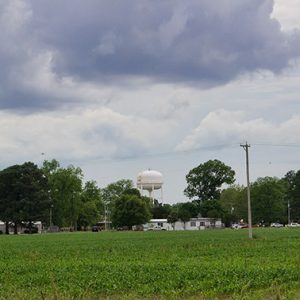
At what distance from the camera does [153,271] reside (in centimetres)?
2394

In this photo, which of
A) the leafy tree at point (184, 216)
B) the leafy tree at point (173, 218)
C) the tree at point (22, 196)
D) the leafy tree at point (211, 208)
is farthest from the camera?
the leafy tree at point (211, 208)

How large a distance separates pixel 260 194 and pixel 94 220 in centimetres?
4683

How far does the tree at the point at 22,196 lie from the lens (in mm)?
135500

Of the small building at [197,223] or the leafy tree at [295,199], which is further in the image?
the leafy tree at [295,199]

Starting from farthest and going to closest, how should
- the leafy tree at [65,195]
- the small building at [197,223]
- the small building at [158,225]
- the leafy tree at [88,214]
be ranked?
the leafy tree at [88,214] → the small building at [197,223] → the small building at [158,225] → the leafy tree at [65,195]

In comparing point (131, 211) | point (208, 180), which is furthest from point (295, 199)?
point (131, 211)

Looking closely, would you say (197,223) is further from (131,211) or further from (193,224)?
(131,211)

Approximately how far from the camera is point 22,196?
13712 centimetres

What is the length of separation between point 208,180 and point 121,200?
47693 millimetres

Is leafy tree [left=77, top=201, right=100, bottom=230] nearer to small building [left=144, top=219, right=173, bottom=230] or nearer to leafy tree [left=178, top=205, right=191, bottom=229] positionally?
small building [left=144, top=219, right=173, bottom=230]

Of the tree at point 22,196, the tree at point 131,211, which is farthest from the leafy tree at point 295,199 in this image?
the tree at point 22,196

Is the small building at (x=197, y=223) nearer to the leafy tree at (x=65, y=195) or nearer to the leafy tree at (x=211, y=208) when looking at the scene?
the leafy tree at (x=211, y=208)

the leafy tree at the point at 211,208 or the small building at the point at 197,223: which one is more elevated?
the leafy tree at the point at 211,208

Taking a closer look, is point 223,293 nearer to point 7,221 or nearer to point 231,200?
point 7,221
